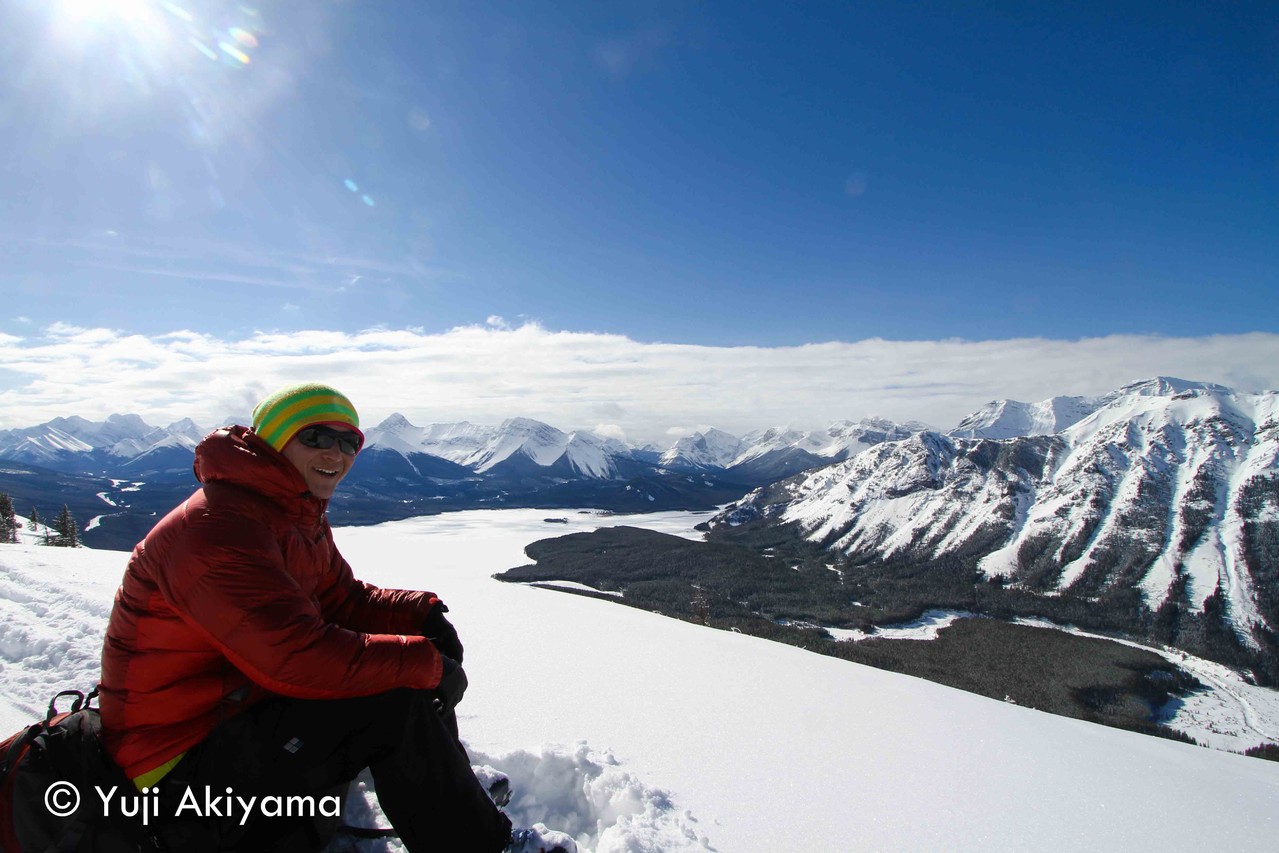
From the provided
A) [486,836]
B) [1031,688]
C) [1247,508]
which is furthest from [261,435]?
[1247,508]

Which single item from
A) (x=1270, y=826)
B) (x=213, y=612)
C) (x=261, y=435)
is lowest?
(x=1270, y=826)

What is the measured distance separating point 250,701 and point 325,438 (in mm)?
1535

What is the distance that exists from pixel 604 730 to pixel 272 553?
4.96 metres

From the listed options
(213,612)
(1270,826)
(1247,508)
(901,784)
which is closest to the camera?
(213,612)

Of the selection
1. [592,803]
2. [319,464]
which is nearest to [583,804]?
[592,803]

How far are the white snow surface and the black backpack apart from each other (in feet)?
4.66

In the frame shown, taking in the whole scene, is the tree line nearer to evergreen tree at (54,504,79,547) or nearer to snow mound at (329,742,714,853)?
evergreen tree at (54,504,79,547)

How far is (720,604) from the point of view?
122 metres

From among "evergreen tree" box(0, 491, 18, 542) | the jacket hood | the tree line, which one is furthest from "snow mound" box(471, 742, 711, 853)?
"evergreen tree" box(0, 491, 18, 542)

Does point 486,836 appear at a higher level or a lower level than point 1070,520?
higher

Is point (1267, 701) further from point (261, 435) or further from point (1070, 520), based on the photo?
point (261, 435)

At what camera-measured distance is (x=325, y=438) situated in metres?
3.66

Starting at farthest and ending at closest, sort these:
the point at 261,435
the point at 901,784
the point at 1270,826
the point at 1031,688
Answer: the point at 1031,688 → the point at 1270,826 → the point at 901,784 → the point at 261,435

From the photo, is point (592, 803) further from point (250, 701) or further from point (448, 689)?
point (250, 701)
